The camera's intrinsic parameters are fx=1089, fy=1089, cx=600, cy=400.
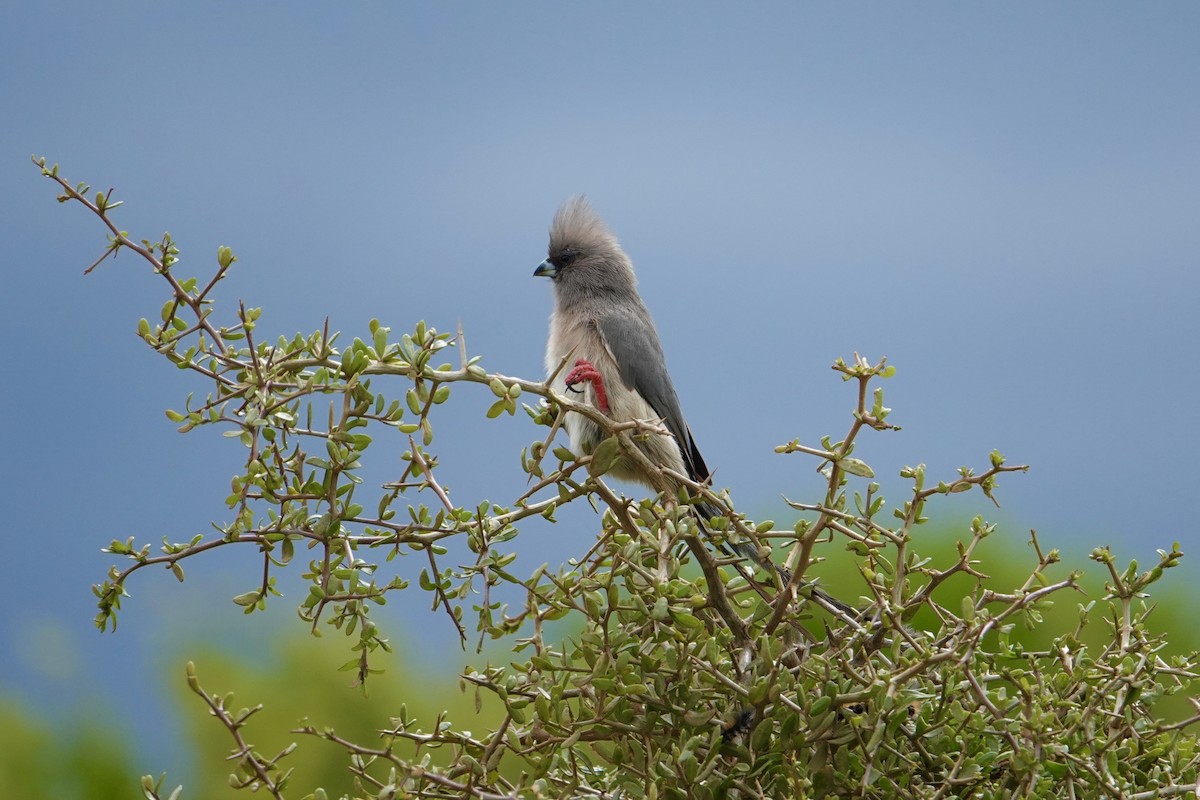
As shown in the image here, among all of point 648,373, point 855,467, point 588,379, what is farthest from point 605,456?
point 648,373

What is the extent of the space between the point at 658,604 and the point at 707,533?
0.29 metres

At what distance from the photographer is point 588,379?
8.96 feet

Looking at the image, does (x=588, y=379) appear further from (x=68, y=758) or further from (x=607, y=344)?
(x=68, y=758)

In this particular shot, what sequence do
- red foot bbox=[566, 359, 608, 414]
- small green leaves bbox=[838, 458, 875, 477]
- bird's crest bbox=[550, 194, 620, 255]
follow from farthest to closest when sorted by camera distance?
bird's crest bbox=[550, 194, 620, 255]
red foot bbox=[566, 359, 608, 414]
small green leaves bbox=[838, 458, 875, 477]

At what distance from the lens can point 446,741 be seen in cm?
165

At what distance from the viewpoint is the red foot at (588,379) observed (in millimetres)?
2623

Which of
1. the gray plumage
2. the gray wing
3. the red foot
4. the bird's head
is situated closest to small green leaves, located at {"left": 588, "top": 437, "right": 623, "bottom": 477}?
the red foot

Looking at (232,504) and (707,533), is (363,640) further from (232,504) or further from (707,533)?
(707,533)

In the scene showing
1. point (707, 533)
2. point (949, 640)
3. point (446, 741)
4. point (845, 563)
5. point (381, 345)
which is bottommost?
point (446, 741)

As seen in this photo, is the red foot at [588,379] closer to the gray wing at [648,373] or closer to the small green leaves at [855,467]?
the gray wing at [648,373]

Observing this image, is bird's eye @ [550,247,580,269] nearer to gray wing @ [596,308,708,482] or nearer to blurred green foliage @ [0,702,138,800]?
gray wing @ [596,308,708,482]

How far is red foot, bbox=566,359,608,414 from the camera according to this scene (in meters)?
2.62

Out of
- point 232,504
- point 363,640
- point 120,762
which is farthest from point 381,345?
point 120,762

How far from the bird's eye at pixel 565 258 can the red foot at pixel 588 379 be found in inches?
30.3
